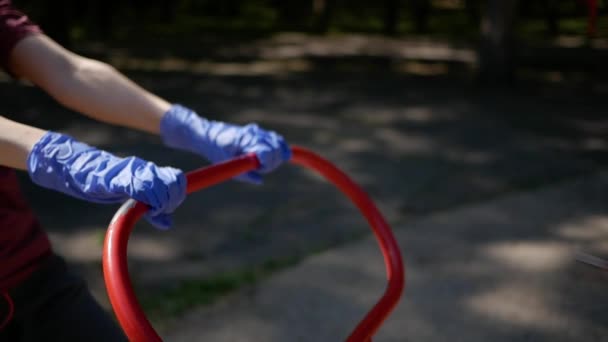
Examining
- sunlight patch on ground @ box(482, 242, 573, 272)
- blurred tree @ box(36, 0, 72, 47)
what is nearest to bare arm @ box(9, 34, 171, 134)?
sunlight patch on ground @ box(482, 242, 573, 272)

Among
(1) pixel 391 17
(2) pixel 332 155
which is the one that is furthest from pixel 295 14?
(2) pixel 332 155

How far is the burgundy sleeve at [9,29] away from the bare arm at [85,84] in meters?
0.03

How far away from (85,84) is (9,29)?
20cm

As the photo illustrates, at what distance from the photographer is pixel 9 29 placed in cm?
145

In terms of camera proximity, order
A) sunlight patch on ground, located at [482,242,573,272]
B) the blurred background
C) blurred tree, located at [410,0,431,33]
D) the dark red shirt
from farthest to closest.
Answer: blurred tree, located at [410,0,431,33] → sunlight patch on ground, located at [482,242,573,272] → the blurred background → the dark red shirt

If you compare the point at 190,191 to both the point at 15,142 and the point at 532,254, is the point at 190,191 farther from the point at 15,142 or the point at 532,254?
the point at 532,254

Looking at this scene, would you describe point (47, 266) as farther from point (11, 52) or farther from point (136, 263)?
point (136, 263)

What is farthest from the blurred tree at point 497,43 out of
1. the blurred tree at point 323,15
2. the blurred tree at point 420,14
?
the blurred tree at point 420,14

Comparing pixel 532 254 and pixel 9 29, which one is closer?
pixel 9 29

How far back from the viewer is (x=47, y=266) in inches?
54.2

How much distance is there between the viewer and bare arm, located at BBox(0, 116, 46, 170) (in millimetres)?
1144

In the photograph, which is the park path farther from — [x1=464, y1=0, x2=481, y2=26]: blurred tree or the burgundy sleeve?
[x1=464, y1=0, x2=481, y2=26]: blurred tree

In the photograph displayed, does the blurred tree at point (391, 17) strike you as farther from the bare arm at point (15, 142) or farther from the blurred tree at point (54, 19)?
the bare arm at point (15, 142)

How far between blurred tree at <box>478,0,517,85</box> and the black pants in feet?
20.4
